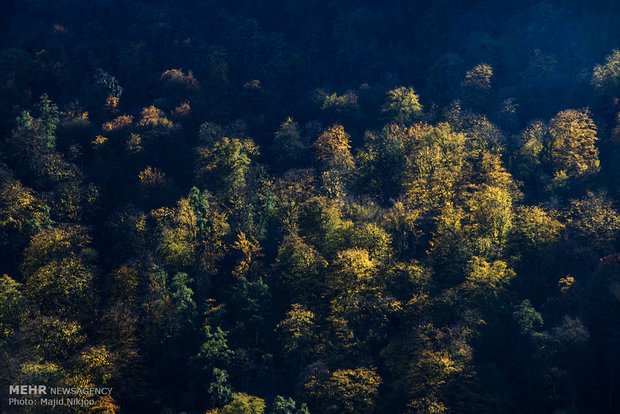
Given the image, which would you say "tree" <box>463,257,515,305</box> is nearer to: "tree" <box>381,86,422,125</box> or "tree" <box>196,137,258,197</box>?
"tree" <box>196,137,258,197</box>

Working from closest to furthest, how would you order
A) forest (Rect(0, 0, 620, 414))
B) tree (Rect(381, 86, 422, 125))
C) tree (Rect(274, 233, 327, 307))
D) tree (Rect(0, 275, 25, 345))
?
forest (Rect(0, 0, 620, 414))
tree (Rect(0, 275, 25, 345))
tree (Rect(274, 233, 327, 307))
tree (Rect(381, 86, 422, 125))

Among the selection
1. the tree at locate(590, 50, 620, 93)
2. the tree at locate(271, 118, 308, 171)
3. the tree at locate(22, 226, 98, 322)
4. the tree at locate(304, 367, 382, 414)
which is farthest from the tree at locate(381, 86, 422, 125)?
the tree at locate(22, 226, 98, 322)

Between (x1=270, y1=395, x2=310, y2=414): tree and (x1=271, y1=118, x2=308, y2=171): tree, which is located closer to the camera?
(x1=270, y1=395, x2=310, y2=414): tree

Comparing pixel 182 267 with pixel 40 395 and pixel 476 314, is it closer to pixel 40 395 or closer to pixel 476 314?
pixel 40 395

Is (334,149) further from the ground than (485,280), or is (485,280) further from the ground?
(334,149)

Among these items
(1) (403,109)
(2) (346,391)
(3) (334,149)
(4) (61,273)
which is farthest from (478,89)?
(4) (61,273)

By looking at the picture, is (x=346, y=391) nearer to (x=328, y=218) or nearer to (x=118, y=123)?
(x=328, y=218)

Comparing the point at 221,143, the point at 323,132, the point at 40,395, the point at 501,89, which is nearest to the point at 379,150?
the point at 323,132

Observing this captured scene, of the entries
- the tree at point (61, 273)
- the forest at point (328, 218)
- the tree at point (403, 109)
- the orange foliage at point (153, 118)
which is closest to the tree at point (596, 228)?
the forest at point (328, 218)
